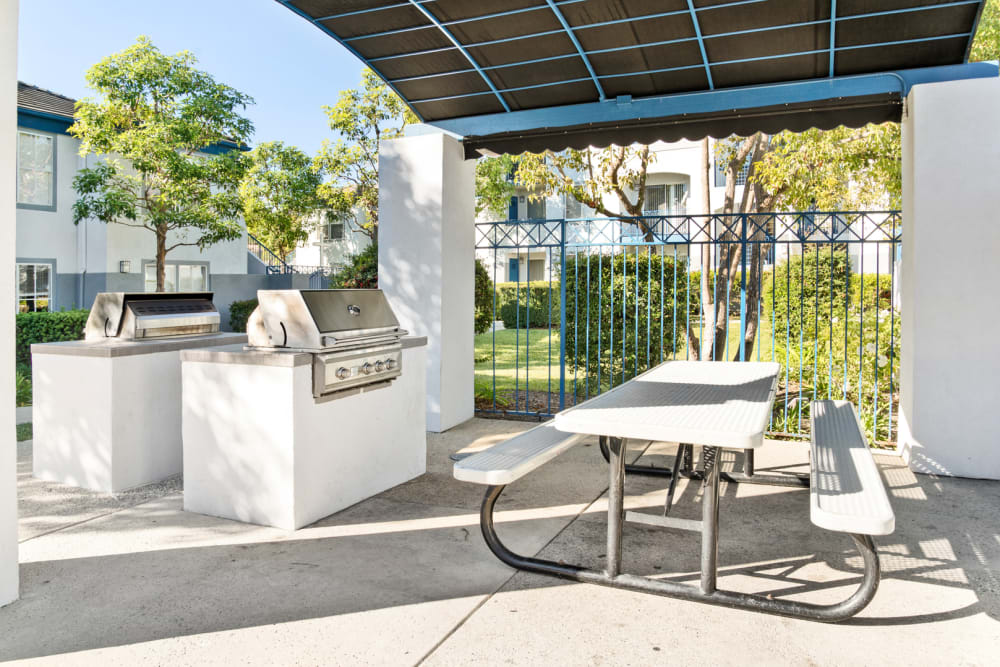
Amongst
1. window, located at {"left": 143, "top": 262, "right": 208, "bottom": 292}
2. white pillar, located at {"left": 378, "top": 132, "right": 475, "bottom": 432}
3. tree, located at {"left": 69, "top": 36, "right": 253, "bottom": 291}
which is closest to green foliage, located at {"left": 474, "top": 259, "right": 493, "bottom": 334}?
white pillar, located at {"left": 378, "top": 132, "right": 475, "bottom": 432}

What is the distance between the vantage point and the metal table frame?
9.32ft

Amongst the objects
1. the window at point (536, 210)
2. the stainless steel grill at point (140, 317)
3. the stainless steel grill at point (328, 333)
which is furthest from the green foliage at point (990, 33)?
the window at point (536, 210)

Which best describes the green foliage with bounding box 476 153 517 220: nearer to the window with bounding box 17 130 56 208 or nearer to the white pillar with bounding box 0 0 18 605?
the window with bounding box 17 130 56 208

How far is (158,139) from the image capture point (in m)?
13.7

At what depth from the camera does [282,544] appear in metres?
3.84

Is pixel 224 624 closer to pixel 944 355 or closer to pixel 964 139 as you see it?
pixel 944 355

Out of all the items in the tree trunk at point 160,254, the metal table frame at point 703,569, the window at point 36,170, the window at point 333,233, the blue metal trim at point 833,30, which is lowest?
the metal table frame at point 703,569

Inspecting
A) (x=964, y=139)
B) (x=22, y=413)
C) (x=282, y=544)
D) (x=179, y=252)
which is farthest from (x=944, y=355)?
(x=179, y=252)

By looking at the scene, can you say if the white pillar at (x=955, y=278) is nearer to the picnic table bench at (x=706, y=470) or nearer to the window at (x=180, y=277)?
the picnic table bench at (x=706, y=470)

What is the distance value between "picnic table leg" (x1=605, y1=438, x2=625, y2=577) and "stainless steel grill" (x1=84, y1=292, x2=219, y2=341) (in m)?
3.60

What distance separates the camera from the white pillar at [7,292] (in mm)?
3047

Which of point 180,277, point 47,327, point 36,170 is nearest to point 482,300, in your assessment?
point 47,327

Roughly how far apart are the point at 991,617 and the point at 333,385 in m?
3.43

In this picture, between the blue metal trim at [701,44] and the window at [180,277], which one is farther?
the window at [180,277]
